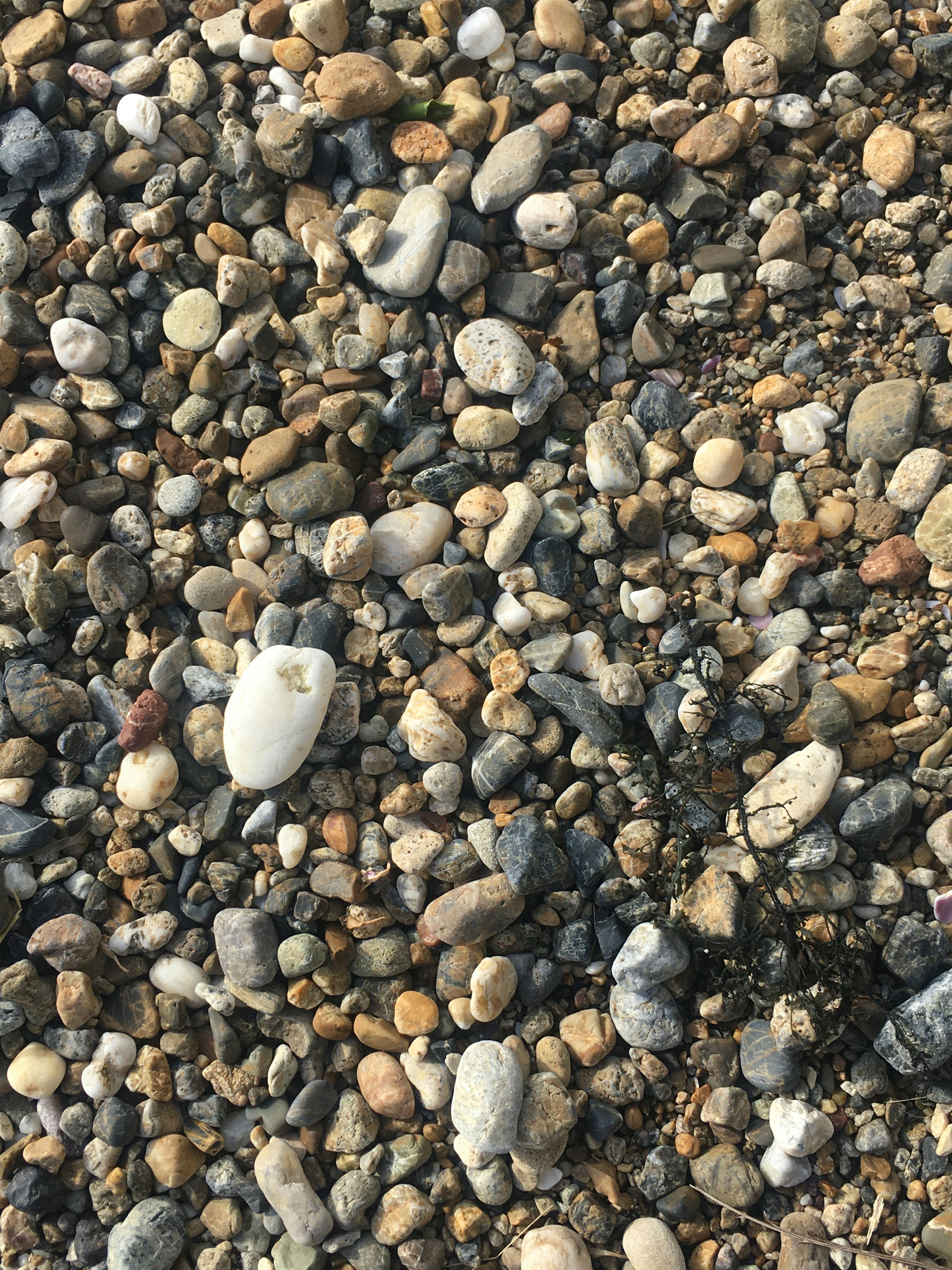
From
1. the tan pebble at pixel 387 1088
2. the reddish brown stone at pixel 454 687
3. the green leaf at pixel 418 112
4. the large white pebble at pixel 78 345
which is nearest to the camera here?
the tan pebble at pixel 387 1088

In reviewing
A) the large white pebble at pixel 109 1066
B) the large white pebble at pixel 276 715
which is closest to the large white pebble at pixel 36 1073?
the large white pebble at pixel 109 1066

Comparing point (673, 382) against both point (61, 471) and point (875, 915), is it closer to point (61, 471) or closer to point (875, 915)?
point (875, 915)

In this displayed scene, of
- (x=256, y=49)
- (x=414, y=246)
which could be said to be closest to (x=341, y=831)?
(x=414, y=246)

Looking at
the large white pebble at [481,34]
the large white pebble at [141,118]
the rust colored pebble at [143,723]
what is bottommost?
the rust colored pebble at [143,723]

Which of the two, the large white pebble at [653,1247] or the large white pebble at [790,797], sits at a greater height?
the large white pebble at [790,797]

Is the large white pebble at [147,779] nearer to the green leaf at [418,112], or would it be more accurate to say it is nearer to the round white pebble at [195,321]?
the round white pebble at [195,321]

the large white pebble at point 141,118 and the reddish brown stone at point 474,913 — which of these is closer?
the reddish brown stone at point 474,913

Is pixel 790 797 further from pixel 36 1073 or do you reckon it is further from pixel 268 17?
pixel 268 17

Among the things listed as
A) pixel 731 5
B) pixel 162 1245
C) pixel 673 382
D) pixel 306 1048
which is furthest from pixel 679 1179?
pixel 731 5
